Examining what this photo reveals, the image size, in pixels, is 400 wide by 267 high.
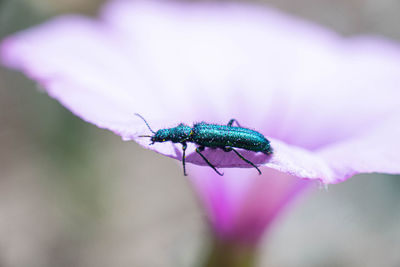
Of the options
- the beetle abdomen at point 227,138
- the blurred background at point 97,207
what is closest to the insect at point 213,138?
the beetle abdomen at point 227,138

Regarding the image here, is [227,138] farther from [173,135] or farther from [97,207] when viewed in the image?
[97,207]

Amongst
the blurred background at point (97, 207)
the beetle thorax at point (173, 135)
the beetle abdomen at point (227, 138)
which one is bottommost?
the blurred background at point (97, 207)

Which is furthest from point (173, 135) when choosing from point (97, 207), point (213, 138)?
point (97, 207)

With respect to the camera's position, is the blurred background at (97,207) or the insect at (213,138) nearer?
the insect at (213,138)

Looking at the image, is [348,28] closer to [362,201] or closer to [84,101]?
[362,201]

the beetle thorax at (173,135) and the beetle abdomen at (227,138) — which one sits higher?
the beetle thorax at (173,135)

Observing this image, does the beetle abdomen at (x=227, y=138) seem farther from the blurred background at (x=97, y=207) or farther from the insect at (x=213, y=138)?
the blurred background at (x=97, y=207)

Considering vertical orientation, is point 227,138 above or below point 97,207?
above

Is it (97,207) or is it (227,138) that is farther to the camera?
(97,207)

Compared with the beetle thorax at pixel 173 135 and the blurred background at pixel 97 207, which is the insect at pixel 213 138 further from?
the blurred background at pixel 97 207
